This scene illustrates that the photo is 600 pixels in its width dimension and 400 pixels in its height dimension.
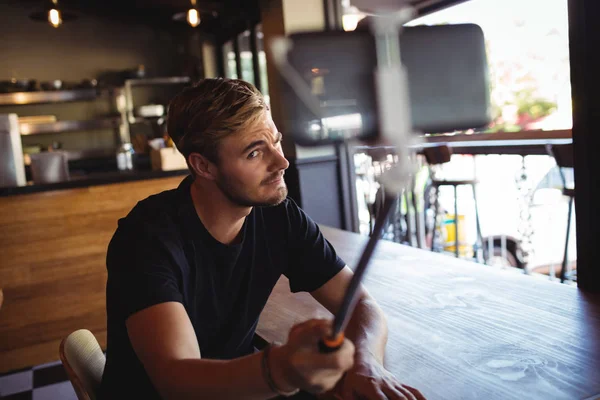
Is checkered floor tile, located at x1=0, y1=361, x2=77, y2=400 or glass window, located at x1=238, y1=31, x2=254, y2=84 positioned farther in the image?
glass window, located at x1=238, y1=31, x2=254, y2=84

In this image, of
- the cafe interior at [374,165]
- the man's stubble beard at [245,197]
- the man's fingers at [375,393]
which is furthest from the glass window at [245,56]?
the man's fingers at [375,393]

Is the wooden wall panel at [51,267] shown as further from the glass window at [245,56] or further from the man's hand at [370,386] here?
the glass window at [245,56]

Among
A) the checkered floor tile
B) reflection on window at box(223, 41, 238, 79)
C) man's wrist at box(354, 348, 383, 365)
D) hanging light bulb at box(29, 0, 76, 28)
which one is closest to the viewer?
man's wrist at box(354, 348, 383, 365)

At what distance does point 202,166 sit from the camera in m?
1.32

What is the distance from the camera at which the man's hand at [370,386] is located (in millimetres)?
940

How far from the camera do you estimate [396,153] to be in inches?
16.8

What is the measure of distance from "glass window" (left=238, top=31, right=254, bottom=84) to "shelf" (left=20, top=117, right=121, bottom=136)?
1864mm

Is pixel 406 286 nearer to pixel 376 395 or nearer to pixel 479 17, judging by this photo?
pixel 376 395

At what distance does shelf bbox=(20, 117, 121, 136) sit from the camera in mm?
6918

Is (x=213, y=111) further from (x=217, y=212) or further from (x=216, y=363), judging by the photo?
(x=216, y=363)

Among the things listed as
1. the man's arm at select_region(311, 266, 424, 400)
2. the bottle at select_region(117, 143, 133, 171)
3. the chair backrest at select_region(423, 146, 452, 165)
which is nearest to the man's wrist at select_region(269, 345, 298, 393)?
the man's arm at select_region(311, 266, 424, 400)

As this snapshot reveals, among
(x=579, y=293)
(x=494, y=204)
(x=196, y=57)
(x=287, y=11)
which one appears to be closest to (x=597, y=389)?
(x=579, y=293)

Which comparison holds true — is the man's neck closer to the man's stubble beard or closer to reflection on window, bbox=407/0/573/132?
the man's stubble beard

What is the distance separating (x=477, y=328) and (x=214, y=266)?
24.3 inches
